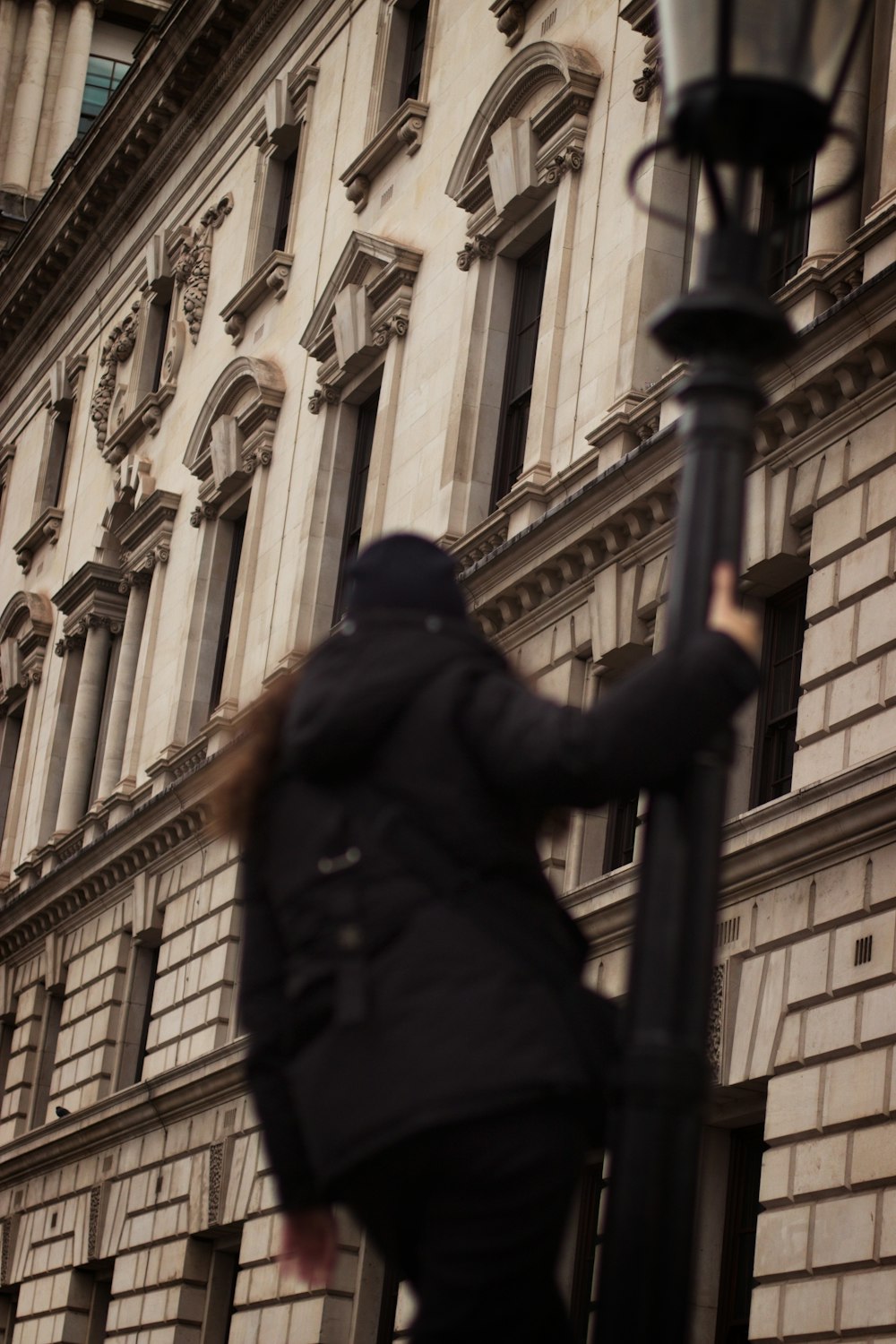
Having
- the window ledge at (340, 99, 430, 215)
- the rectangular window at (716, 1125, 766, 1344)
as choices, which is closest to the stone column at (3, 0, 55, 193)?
the window ledge at (340, 99, 430, 215)

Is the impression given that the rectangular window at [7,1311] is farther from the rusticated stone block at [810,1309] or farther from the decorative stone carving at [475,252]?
the rusticated stone block at [810,1309]

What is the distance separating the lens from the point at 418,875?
4.11 metres

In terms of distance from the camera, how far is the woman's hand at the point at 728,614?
13.6ft

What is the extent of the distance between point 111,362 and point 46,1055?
12374mm

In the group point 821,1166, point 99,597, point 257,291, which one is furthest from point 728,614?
point 99,597

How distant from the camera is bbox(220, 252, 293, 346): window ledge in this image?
31141 millimetres

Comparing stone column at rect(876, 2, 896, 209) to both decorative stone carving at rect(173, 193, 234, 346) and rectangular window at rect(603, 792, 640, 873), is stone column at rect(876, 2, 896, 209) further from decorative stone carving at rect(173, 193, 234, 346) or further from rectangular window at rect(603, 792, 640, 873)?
decorative stone carving at rect(173, 193, 234, 346)

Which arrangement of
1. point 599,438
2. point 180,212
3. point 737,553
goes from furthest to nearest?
1. point 180,212
2. point 599,438
3. point 737,553

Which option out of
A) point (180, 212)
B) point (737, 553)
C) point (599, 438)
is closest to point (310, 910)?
point (737, 553)

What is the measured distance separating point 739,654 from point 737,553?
41 centimetres

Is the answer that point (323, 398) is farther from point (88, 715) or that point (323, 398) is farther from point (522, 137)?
point (88, 715)

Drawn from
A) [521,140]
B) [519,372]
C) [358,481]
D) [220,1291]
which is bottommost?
[220,1291]

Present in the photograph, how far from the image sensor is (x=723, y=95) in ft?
15.1

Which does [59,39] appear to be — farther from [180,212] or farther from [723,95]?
[723,95]
